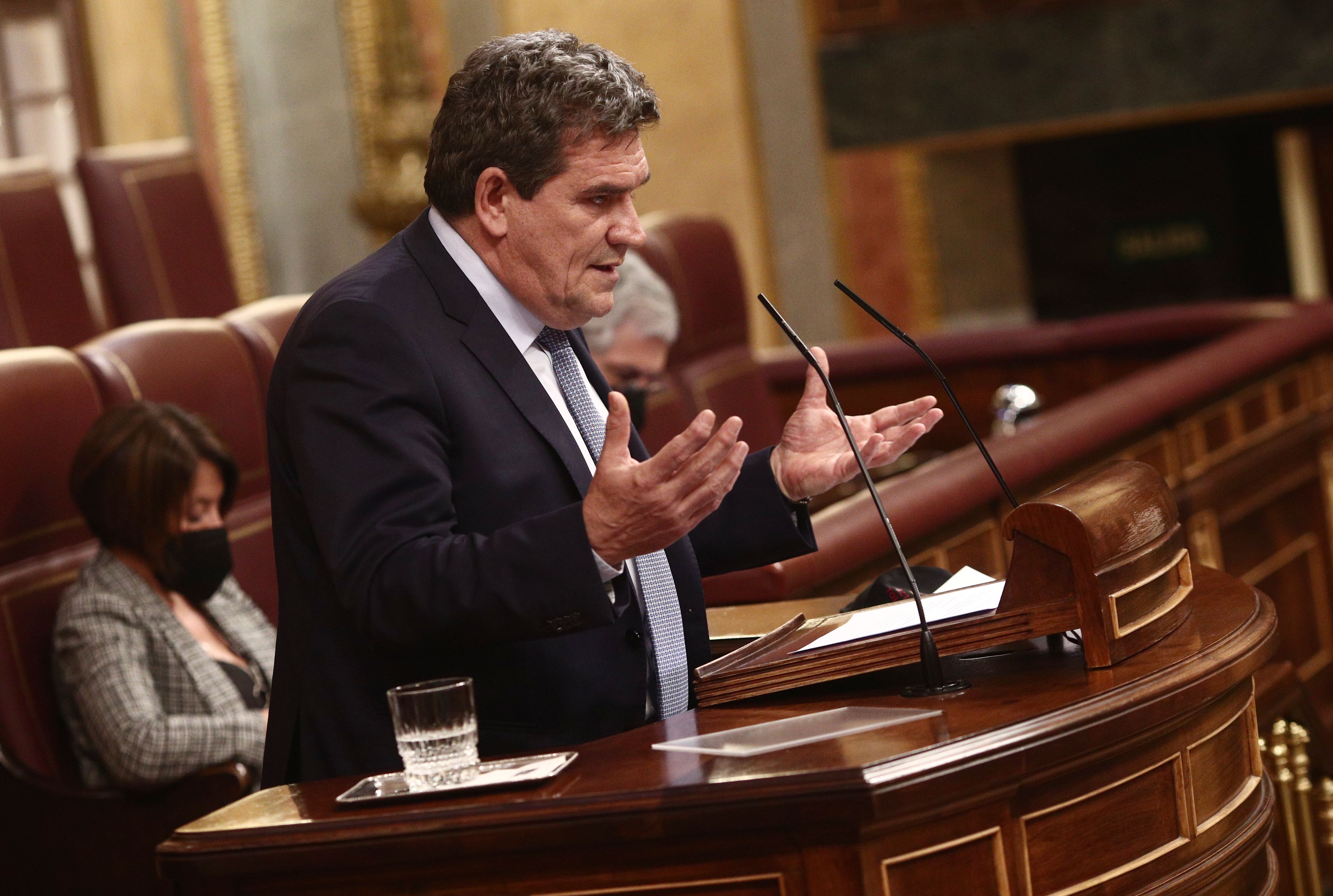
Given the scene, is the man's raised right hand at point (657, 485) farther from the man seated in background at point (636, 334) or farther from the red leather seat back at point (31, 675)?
the man seated in background at point (636, 334)

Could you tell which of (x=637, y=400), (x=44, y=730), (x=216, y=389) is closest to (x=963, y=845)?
(x=44, y=730)

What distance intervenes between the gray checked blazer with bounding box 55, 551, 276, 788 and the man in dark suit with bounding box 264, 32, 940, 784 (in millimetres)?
962

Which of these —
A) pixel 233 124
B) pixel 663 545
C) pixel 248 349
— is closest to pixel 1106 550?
pixel 663 545

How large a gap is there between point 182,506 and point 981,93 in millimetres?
5285

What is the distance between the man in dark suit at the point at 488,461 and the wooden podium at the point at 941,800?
0.13m

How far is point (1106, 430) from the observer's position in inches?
151

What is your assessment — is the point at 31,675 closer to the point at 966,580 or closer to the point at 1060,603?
the point at 966,580

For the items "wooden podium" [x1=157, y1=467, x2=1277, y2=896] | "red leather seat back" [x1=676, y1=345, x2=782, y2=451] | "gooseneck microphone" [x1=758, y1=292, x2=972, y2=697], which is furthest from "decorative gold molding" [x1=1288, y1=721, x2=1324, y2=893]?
"red leather seat back" [x1=676, y1=345, x2=782, y2=451]

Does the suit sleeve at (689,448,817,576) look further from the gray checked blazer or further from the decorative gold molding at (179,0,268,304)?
the decorative gold molding at (179,0,268,304)

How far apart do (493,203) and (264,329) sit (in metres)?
2.08

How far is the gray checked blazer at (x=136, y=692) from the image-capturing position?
8.72 feet

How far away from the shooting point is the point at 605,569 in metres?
1.54

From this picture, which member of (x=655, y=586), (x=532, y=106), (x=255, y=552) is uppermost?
(x=532, y=106)

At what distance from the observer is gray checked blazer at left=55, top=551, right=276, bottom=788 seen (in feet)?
8.72
